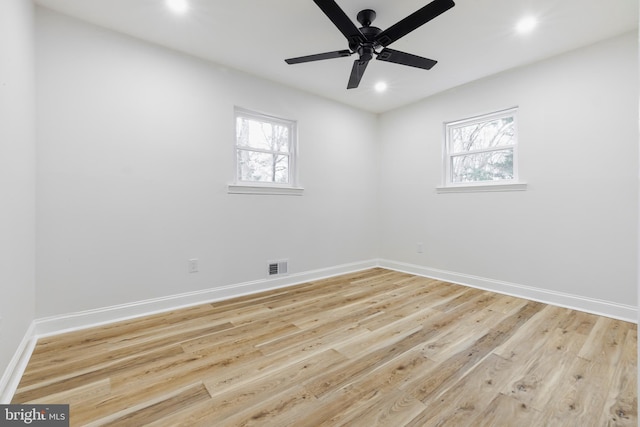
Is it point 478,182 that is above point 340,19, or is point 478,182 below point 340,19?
below

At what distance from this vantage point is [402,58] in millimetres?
2383

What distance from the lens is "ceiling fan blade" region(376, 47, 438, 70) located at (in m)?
2.28

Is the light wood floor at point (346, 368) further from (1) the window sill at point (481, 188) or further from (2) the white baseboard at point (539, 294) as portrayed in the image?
(1) the window sill at point (481, 188)

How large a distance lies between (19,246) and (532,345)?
3.53m

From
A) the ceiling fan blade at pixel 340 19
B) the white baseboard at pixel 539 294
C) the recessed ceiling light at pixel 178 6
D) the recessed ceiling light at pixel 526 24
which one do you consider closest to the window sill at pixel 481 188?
the white baseboard at pixel 539 294

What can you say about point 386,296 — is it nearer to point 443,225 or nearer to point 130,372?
point 443,225

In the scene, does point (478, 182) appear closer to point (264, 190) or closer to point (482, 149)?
point (482, 149)

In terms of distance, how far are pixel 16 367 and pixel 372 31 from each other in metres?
3.26

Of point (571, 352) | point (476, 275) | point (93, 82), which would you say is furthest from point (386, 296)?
point (93, 82)

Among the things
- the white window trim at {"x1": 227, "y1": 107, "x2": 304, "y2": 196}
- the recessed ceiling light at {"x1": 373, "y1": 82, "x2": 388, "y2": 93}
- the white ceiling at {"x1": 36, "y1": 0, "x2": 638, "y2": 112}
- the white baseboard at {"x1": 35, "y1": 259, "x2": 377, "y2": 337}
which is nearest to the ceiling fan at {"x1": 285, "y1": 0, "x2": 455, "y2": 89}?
the white ceiling at {"x1": 36, "y1": 0, "x2": 638, "y2": 112}

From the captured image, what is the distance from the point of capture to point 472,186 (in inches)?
139

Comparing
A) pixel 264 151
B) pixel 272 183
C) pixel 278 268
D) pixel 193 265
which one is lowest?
pixel 278 268

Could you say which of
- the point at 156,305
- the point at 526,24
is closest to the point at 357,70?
the point at 526,24

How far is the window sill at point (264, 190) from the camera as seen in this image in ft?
10.4
